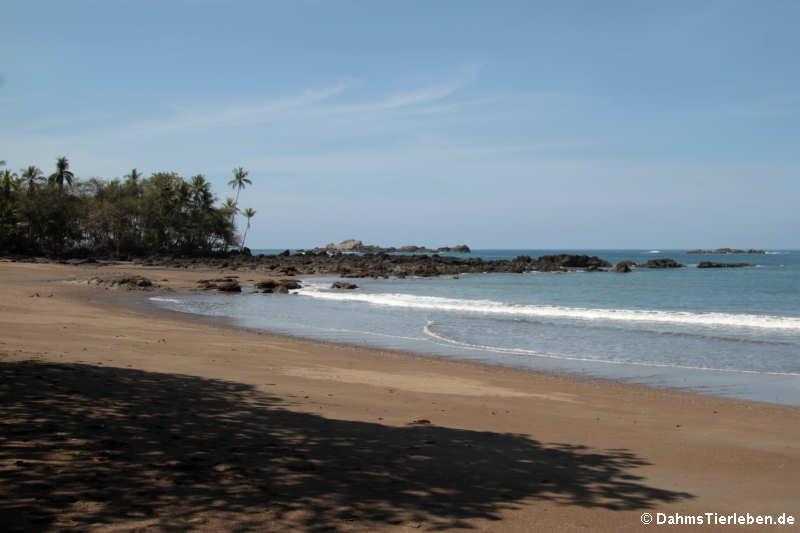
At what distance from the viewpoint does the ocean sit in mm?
13541

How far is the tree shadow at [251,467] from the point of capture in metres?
4.35

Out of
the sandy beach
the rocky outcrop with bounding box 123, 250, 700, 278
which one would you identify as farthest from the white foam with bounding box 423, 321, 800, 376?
the rocky outcrop with bounding box 123, 250, 700, 278

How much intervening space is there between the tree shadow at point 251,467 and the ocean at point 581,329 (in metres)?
7.01

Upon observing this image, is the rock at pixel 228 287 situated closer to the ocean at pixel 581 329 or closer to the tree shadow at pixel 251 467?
the ocean at pixel 581 329

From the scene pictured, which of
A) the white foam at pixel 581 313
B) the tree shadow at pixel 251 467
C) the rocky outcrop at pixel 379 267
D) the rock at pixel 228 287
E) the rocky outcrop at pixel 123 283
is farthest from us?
the rocky outcrop at pixel 379 267

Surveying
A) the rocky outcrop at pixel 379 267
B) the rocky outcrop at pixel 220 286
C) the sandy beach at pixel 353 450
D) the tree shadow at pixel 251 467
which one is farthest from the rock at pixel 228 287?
the tree shadow at pixel 251 467

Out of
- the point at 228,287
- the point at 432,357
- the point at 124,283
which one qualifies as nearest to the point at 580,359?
the point at 432,357

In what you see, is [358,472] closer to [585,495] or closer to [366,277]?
[585,495]

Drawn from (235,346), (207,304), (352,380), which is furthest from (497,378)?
(207,304)

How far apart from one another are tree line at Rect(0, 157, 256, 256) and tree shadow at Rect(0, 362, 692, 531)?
68.5m

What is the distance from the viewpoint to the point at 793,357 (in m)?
15.6

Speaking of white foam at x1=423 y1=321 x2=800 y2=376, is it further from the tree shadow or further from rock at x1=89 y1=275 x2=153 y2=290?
rock at x1=89 y1=275 x2=153 y2=290

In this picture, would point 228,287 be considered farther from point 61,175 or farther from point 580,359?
point 61,175

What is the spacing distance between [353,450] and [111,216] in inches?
2930
